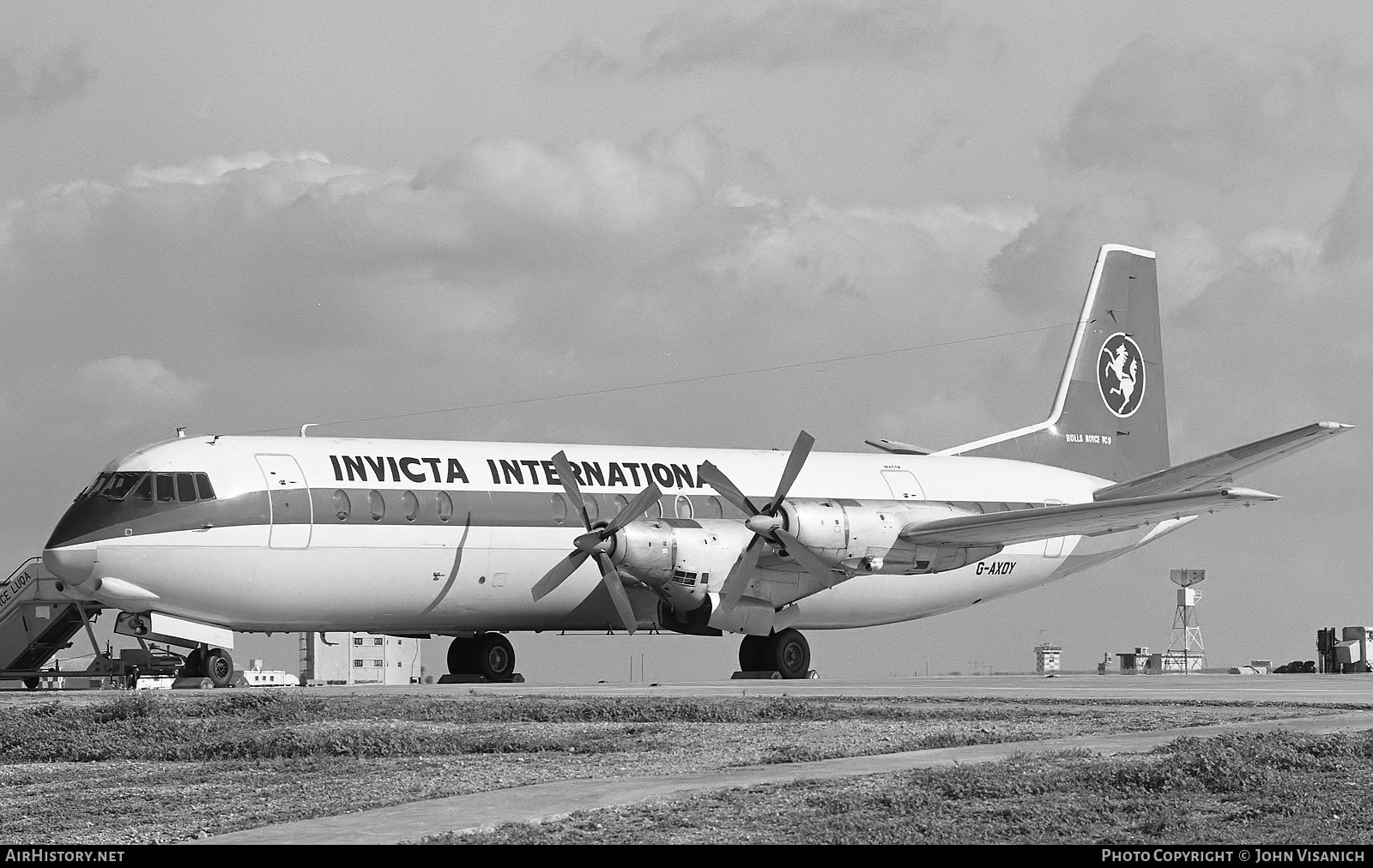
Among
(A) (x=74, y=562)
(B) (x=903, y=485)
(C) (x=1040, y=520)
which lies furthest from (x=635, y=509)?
(A) (x=74, y=562)

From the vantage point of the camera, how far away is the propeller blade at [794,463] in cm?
3456

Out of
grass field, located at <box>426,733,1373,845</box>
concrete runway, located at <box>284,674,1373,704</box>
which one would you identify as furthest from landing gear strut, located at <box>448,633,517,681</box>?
grass field, located at <box>426,733,1373,845</box>

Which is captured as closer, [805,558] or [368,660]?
[805,558]

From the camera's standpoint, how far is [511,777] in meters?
15.6

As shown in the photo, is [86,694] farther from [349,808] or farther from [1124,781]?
[1124,781]

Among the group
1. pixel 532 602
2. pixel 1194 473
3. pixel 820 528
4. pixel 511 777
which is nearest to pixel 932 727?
pixel 511 777

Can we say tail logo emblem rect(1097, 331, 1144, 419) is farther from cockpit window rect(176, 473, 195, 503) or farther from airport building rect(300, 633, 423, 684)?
airport building rect(300, 633, 423, 684)

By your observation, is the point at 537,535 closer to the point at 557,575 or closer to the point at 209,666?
the point at 557,575

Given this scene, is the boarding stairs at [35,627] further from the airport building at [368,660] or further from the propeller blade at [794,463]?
the airport building at [368,660]

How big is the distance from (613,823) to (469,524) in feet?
72.9

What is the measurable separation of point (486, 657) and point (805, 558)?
749cm

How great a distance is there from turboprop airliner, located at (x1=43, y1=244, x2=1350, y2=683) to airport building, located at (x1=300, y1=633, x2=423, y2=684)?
2760 centimetres

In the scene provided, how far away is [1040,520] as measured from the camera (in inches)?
1423

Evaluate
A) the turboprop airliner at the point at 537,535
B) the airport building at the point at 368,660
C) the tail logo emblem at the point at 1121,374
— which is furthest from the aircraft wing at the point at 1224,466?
the airport building at the point at 368,660
